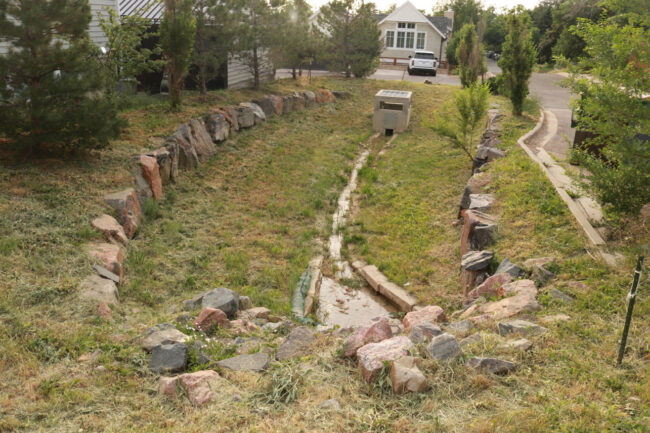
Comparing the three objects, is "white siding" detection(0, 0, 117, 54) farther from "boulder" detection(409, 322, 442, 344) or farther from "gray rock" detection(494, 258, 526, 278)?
"boulder" detection(409, 322, 442, 344)

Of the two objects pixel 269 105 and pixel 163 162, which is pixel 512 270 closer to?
pixel 163 162

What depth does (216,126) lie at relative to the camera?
12.7 meters

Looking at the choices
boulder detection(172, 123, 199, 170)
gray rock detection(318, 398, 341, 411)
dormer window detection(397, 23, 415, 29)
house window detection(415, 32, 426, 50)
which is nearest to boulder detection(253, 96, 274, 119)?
boulder detection(172, 123, 199, 170)

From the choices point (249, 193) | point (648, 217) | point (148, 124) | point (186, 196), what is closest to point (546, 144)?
point (648, 217)

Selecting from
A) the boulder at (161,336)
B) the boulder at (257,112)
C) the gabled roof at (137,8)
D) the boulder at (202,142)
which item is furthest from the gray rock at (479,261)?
the gabled roof at (137,8)

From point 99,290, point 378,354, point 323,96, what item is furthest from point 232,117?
→ point 378,354

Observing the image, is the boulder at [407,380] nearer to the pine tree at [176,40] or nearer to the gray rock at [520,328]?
the gray rock at [520,328]

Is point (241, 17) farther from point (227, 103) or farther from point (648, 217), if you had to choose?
point (648, 217)

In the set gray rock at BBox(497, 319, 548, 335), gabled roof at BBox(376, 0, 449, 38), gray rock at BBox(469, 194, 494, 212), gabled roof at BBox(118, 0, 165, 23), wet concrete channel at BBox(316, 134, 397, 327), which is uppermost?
gabled roof at BBox(376, 0, 449, 38)

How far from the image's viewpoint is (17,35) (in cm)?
774

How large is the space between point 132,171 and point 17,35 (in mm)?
2649

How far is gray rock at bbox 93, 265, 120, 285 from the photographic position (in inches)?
244

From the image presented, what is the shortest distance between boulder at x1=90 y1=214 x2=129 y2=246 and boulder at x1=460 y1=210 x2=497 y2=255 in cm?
540

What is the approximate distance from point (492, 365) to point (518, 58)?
42.6 ft
